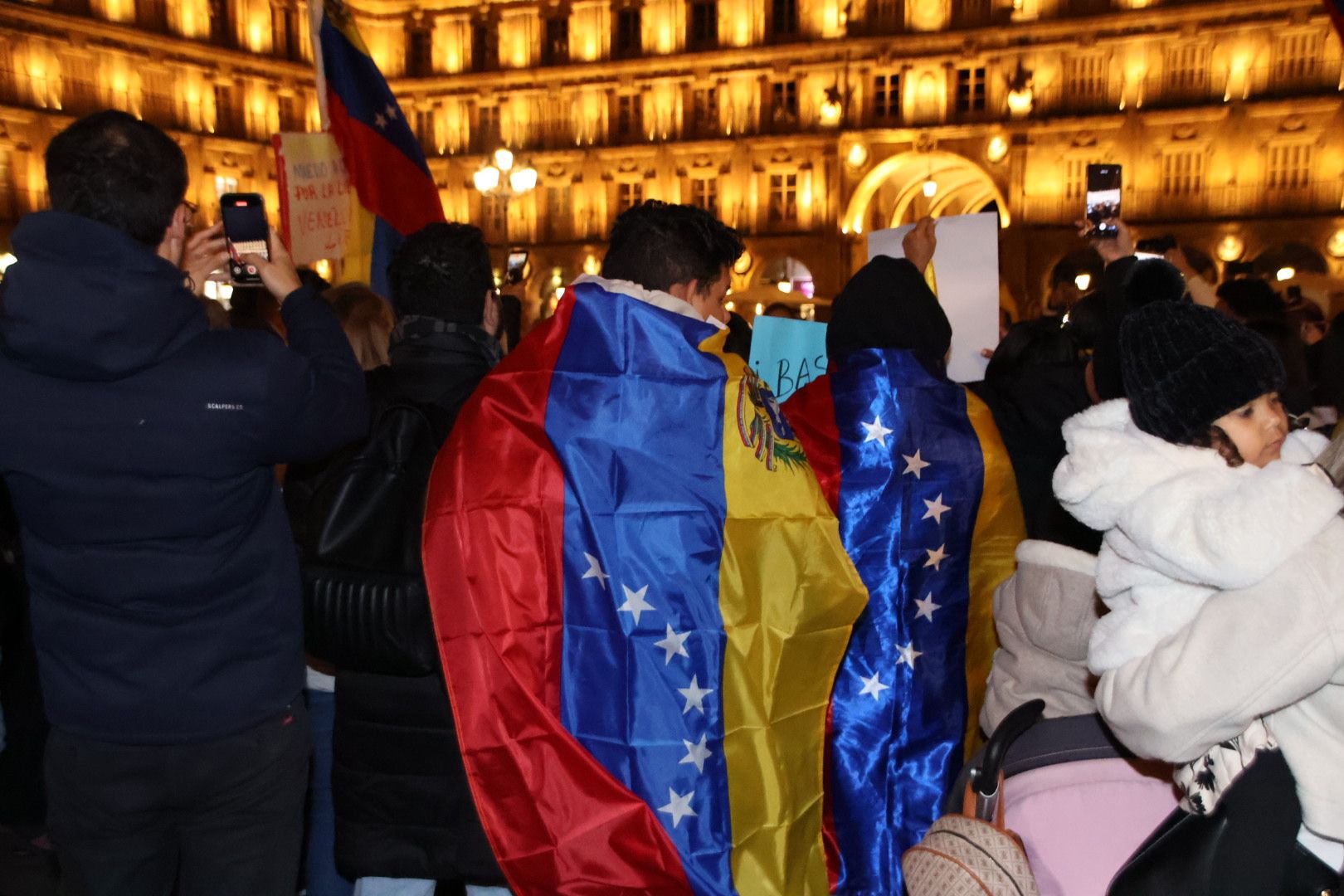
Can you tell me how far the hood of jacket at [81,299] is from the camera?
2.02 m

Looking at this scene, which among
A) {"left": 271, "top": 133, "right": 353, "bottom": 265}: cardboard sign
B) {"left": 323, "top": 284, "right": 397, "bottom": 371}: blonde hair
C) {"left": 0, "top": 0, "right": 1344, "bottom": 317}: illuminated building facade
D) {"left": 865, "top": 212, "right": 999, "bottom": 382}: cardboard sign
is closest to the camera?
{"left": 323, "top": 284, "right": 397, "bottom": 371}: blonde hair

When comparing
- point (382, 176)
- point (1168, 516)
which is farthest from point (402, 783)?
point (382, 176)

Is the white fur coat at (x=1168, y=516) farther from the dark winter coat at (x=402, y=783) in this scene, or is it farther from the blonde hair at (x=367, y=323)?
the blonde hair at (x=367, y=323)

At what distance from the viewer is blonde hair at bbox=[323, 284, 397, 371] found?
3.66 m

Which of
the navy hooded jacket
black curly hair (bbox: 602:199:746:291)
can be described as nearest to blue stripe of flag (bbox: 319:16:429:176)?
black curly hair (bbox: 602:199:746:291)

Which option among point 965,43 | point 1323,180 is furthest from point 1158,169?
point 965,43

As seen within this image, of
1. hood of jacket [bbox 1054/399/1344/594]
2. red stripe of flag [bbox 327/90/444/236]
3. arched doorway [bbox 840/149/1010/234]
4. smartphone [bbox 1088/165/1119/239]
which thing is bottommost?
hood of jacket [bbox 1054/399/1344/594]

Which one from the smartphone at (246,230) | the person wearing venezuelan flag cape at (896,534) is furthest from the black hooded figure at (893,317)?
the smartphone at (246,230)

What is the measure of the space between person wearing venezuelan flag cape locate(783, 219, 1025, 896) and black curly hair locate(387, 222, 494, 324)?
1087 mm

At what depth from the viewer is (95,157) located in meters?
2.11

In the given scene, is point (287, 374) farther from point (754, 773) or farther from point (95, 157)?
point (754, 773)

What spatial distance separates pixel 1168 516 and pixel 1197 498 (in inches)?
2.0

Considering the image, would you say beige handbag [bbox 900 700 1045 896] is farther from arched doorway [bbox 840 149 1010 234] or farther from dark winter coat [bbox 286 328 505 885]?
arched doorway [bbox 840 149 1010 234]

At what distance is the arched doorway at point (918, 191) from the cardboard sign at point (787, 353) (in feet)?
81.6
